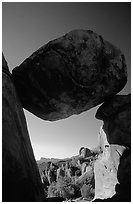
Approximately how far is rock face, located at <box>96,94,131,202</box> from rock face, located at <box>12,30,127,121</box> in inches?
14.4

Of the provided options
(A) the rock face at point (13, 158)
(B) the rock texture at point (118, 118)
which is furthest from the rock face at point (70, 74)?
(A) the rock face at point (13, 158)

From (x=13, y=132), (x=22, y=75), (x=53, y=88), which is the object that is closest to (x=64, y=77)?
(x=53, y=88)

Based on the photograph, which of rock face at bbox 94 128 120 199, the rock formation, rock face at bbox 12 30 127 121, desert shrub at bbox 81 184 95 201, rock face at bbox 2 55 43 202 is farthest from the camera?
desert shrub at bbox 81 184 95 201

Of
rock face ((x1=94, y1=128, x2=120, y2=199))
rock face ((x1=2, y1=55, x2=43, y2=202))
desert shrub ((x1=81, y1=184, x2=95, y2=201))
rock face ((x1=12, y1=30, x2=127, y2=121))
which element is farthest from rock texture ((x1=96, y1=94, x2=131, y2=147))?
desert shrub ((x1=81, y1=184, x2=95, y2=201))

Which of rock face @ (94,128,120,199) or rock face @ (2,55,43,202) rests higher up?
rock face @ (2,55,43,202)

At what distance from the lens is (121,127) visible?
219 inches

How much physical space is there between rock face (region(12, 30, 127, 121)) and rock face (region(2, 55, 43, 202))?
813mm

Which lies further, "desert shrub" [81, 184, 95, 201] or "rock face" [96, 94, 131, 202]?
"desert shrub" [81, 184, 95, 201]

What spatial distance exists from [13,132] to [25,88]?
1741mm

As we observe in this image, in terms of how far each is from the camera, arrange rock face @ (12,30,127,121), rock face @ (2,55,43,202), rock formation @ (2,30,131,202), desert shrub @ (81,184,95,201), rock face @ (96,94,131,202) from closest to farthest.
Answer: rock face @ (2,55,43,202) → rock formation @ (2,30,131,202) → rock face @ (12,30,127,121) → rock face @ (96,94,131,202) → desert shrub @ (81,184,95,201)

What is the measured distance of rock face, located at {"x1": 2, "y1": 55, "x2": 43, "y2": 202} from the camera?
3529 millimetres

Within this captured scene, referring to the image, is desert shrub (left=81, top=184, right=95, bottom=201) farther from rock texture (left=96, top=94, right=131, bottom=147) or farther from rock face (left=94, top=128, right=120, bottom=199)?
rock texture (left=96, top=94, right=131, bottom=147)

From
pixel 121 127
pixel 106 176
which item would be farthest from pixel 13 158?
pixel 106 176

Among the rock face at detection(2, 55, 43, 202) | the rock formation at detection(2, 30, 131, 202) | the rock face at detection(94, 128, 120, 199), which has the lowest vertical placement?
the rock face at detection(94, 128, 120, 199)
